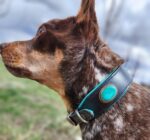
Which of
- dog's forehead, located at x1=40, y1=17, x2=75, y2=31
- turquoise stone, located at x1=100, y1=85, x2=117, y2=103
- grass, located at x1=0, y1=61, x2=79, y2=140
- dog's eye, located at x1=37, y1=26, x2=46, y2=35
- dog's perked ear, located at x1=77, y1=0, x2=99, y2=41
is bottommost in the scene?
grass, located at x1=0, y1=61, x2=79, y2=140

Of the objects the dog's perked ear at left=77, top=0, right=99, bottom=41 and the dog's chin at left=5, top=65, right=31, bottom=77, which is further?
the dog's chin at left=5, top=65, right=31, bottom=77

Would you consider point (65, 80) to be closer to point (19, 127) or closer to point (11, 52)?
point (11, 52)

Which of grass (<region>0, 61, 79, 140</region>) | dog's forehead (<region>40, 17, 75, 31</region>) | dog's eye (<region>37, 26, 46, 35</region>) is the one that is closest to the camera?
dog's forehead (<region>40, 17, 75, 31</region>)

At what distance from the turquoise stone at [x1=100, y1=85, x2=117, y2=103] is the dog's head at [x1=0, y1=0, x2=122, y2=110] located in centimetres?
21

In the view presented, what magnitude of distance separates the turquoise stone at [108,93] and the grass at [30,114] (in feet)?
17.0

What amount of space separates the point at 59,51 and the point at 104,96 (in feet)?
2.05

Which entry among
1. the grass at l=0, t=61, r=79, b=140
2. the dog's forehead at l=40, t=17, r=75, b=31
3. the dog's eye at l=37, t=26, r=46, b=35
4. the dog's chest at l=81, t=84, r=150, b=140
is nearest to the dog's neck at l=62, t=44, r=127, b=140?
the dog's chest at l=81, t=84, r=150, b=140

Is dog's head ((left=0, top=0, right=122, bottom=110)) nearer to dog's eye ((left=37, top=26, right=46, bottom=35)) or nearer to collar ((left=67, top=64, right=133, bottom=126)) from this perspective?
dog's eye ((left=37, top=26, right=46, bottom=35))

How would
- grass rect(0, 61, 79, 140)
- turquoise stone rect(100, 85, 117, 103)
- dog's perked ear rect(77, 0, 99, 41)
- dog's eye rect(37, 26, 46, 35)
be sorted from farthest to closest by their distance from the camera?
grass rect(0, 61, 79, 140) → dog's eye rect(37, 26, 46, 35) → dog's perked ear rect(77, 0, 99, 41) → turquoise stone rect(100, 85, 117, 103)

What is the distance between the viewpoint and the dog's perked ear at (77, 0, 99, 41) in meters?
5.83

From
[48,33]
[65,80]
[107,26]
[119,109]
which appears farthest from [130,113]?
[107,26]

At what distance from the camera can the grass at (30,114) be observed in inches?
446

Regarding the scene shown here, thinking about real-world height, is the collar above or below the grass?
above

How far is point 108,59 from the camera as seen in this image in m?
5.89
